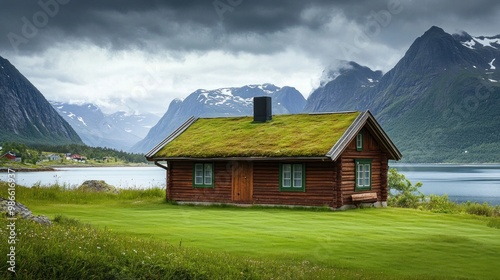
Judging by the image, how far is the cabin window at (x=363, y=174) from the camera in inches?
1326

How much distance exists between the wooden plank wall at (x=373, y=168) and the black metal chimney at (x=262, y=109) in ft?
22.7

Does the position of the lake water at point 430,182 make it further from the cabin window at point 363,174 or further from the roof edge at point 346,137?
the roof edge at point 346,137

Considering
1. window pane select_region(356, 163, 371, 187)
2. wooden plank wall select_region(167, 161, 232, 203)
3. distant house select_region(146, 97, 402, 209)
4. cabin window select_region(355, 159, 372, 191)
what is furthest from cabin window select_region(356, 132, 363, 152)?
wooden plank wall select_region(167, 161, 232, 203)

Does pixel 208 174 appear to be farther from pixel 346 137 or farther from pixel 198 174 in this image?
pixel 346 137

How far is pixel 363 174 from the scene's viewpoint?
34188mm

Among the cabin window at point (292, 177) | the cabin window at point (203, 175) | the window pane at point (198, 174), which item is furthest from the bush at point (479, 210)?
the window pane at point (198, 174)

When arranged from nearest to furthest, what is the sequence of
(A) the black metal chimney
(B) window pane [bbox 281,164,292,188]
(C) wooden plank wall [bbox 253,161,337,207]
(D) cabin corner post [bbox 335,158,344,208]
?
(D) cabin corner post [bbox 335,158,344,208], (C) wooden plank wall [bbox 253,161,337,207], (B) window pane [bbox 281,164,292,188], (A) the black metal chimney

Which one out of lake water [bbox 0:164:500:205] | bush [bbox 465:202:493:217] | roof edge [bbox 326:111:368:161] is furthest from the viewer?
lake water [bbox 0:164:500:205]

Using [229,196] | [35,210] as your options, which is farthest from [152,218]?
[229,196]

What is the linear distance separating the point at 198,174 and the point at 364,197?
385 inches

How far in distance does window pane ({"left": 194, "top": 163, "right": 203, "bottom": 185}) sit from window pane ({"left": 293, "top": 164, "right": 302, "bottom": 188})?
592 cm

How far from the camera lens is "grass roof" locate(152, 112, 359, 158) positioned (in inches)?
1261

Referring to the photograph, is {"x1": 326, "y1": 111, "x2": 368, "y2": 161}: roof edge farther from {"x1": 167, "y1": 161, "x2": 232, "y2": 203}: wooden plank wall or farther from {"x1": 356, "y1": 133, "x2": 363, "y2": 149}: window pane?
{"x1": 167, "y1": 161, "x2": 232, "y2": 203}: wooden plank wall

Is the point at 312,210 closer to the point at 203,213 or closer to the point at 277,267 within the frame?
the point at 203,213
